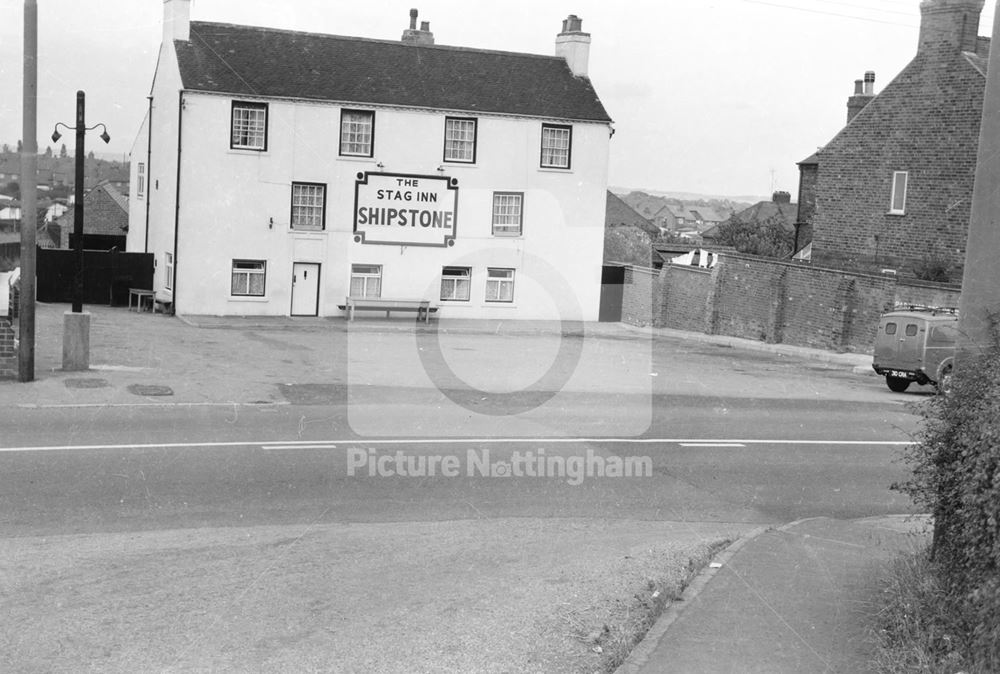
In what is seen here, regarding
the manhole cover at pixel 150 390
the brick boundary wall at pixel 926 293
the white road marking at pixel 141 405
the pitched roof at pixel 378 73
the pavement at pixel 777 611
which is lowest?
the white road marking at pixel 141 405

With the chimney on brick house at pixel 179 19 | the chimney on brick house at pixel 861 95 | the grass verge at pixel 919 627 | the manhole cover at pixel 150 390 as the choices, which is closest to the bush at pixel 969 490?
the grass verge at pixel 919 627

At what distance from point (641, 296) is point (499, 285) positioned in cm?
581

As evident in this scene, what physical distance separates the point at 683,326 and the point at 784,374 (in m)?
12.0

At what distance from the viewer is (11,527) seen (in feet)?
32.0

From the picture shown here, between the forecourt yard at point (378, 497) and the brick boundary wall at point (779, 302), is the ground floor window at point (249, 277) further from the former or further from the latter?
the brick boundary wall at point (779, 302)

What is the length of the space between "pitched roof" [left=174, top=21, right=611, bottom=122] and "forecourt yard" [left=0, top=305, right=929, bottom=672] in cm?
1350

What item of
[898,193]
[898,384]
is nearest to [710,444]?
[898,384]

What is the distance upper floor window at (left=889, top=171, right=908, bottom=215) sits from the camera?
34125 millimetres

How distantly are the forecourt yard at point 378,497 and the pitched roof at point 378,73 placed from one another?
13.5 metres

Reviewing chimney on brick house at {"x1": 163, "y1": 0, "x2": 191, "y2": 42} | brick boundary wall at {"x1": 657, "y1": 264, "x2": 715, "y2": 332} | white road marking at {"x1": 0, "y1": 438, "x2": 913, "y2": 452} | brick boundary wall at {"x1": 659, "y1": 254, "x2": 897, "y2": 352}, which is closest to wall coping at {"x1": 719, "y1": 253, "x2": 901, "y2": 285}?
brick boundary wall at {"x1": 659, "y1": 254, "x2": 897, "y2": 352}

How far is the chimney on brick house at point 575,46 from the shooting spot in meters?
A: 40.7

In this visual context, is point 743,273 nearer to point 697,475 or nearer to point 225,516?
point 697,475

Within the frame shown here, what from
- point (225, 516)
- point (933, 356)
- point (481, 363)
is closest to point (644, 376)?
point (481, 363)

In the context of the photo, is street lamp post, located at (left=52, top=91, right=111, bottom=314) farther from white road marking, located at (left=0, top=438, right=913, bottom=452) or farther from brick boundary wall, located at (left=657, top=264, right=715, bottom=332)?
brick boundary wall, located at (left=657, top=264, right=715, bottom=332)
